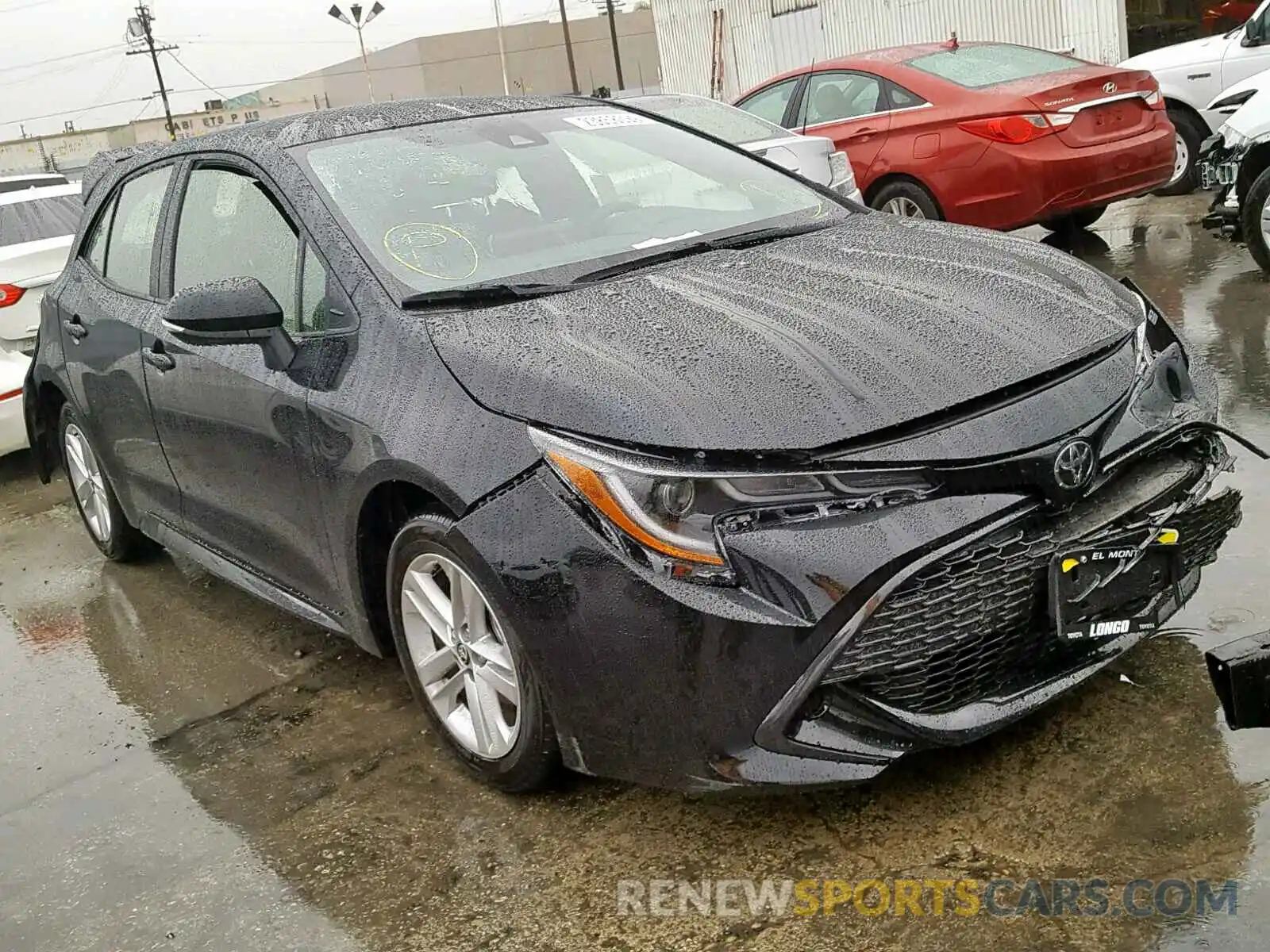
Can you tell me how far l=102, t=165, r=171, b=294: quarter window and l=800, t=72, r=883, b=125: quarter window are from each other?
230 inches

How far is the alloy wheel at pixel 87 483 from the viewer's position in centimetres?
515

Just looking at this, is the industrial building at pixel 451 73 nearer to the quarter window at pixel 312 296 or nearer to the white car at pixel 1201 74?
the white car at pixel 1201 74

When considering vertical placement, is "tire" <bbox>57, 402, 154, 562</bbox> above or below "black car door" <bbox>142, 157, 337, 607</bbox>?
below

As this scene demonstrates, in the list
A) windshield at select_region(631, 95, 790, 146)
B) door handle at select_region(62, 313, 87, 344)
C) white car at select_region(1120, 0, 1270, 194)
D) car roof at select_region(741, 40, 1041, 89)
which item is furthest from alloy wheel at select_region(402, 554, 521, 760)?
white car at select_region(1120, 0, 1270, 194)

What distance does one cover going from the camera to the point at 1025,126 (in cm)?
790

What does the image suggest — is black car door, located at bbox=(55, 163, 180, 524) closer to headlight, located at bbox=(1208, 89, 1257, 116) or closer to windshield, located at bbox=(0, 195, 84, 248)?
windshield, located at bbox=(0, 195, 84, 248)

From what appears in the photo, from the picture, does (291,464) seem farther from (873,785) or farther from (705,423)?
(873,785)

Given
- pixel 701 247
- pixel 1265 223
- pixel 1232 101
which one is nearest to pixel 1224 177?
pixel 1265 223

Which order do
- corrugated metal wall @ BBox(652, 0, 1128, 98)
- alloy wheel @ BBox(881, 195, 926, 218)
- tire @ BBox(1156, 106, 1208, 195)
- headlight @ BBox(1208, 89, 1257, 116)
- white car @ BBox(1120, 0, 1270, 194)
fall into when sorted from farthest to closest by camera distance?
corrugated metal wall @ BBox(652, 0, 1128, 98)
tire @ BBox(1156, 106, 1208, 195)
white car @ BBox(1120, 0, 1270, 194)
alloy wheel @ BBox(881, 195, 926, 218)
headlight @ BBox(1208, 89, 1257, 116)

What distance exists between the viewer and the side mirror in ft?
10.4

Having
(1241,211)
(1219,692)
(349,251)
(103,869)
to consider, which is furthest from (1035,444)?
(1241,211)

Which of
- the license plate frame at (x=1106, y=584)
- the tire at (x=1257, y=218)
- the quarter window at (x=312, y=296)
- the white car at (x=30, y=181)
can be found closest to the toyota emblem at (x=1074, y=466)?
the license plate frame at (x=1106, y=584)

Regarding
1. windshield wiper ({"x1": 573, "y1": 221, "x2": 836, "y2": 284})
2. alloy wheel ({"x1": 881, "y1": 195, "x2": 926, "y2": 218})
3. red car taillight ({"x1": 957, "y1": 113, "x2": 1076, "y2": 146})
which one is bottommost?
alloy wheel ({"x1": 881, "y1": 195, "x2": 926, "y2": 218})

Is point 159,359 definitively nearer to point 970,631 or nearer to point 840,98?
point 970,631
